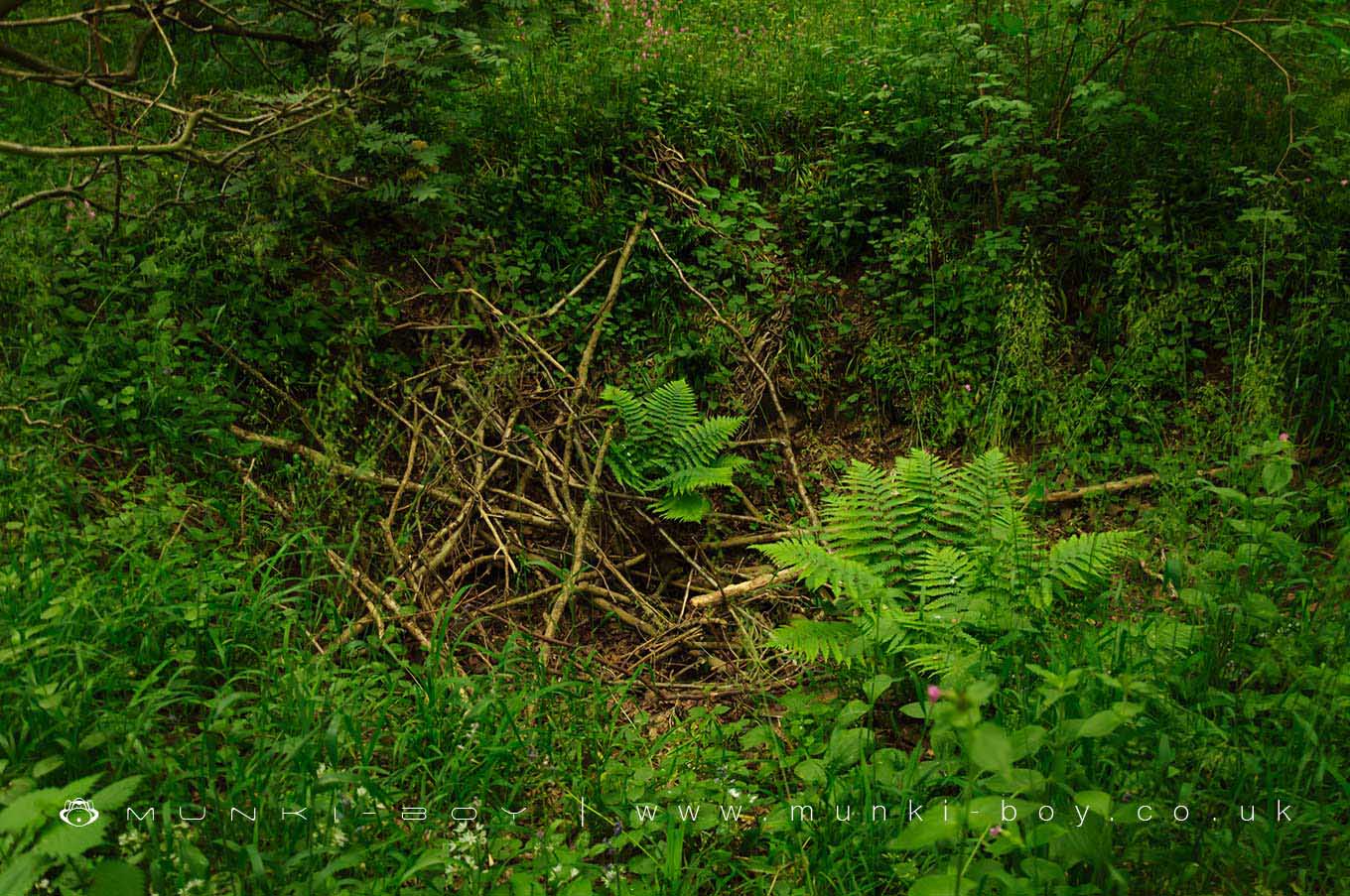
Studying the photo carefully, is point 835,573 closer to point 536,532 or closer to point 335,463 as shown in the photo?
point 536,532

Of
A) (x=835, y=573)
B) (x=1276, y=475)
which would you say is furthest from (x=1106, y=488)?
(x=835, y=573)

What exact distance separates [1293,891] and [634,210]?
4.35m

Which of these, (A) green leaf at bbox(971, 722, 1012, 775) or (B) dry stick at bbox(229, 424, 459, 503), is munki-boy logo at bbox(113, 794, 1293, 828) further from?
(B) dry stick at bbox(229, 424, 459, 503)

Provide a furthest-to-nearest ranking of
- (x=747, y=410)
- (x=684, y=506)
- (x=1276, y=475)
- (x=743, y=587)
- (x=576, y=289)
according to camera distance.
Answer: (x=576, y=289) → (x=747, y=410) → (x=684, y=506) → (x=743, y=587) → (x=1276, y=475)

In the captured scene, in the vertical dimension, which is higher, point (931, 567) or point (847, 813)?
point (931, 567)

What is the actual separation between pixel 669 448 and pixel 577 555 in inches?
27.9

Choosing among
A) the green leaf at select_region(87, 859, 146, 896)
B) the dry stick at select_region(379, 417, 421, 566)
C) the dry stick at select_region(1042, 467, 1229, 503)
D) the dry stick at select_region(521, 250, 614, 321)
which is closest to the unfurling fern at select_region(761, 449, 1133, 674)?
the dry stick at select_region(1042, 467, 1229, 503)

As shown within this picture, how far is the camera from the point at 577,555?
12.0 ft

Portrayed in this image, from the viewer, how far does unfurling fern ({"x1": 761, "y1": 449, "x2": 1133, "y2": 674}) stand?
8.82 feet

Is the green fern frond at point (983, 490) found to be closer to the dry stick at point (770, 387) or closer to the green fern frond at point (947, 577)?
the green fern frond at point (947, 577)

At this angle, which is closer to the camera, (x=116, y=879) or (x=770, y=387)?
(x=116, y=879)

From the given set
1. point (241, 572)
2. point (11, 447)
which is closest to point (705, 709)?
point (241, 572)

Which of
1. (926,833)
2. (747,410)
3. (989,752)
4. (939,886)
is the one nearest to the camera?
(989,752)

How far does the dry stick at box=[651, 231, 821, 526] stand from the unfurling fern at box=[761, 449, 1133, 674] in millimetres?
504
